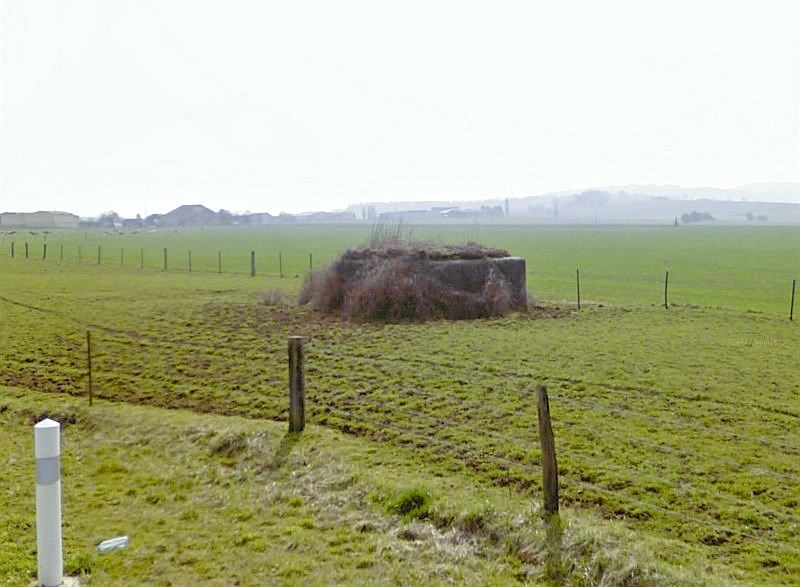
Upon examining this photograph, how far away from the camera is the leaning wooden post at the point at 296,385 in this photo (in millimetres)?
9172

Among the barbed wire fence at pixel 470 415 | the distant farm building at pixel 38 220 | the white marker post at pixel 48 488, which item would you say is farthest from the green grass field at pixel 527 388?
the distant farm building at pixel 38 220

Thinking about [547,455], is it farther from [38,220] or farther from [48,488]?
[38,220]

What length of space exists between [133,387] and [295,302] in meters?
10.4

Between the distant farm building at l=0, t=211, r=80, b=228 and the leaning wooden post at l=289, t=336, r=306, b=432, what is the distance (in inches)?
6761

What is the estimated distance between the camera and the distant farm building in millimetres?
170500

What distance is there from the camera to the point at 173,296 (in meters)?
25.8

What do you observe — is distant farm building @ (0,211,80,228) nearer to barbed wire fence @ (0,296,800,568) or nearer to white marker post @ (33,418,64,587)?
barbed wire fence @ (0,296,800,568)

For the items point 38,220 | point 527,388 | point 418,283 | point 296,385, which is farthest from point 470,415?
point 38,220

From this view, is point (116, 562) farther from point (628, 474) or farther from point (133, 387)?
point (133, 387)

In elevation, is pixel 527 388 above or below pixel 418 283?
below

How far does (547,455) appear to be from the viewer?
6.57 metres

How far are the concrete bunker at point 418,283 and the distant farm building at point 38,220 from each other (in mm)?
160484

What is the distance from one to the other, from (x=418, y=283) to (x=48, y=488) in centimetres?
1546

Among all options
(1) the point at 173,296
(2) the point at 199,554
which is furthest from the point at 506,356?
(1) the point at 173,296
